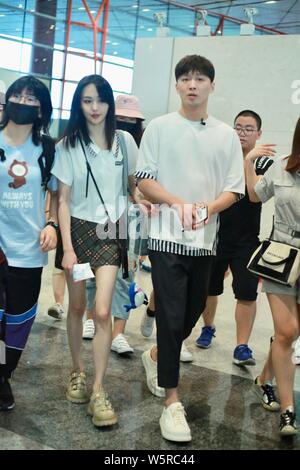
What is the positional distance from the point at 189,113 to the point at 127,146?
14.4 inches

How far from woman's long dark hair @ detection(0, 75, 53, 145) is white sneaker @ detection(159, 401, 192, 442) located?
1323 millimetres

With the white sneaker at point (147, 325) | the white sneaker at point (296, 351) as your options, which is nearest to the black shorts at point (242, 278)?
the white sneaker at point (147, 325)

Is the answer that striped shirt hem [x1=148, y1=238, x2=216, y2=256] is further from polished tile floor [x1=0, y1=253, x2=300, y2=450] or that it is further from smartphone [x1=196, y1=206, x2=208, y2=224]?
polished tile floor [x1=0, y1=253, x2=300, y2=450]

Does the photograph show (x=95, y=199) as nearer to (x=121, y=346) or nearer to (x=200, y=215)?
(x=200, y=215)

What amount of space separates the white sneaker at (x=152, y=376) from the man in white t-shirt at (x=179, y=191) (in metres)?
0.37

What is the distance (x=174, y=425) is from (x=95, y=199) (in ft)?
3.45

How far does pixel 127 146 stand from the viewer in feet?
9.32

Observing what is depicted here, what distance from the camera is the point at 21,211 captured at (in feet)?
8.52

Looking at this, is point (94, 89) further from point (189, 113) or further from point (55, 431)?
point (55, 431)

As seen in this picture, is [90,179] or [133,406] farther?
[133,406]

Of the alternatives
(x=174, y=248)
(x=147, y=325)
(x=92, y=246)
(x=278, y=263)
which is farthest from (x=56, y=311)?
(x=278, y=263)

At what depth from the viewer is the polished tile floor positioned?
246 cm

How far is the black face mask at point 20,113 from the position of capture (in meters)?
2.60

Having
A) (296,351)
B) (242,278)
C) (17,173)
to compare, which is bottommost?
(296,351)
